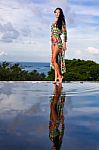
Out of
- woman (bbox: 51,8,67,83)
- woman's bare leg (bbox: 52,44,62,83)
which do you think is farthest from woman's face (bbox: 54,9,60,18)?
woman's bare leg (bbox: 52,44,62,83)

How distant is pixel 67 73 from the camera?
16484mm

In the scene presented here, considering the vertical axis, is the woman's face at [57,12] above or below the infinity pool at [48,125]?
above

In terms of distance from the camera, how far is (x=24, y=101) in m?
7.42

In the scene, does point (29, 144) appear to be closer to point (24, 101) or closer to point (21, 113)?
point (21, 113)

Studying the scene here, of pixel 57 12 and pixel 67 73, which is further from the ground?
pixel 57 12

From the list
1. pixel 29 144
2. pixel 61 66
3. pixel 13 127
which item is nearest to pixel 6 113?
pixel 13 127

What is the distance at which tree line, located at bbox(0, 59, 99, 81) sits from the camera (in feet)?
49.7

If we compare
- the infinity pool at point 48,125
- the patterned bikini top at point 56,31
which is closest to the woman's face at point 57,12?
the patterned bikini top at point 56,31

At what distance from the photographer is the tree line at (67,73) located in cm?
1515

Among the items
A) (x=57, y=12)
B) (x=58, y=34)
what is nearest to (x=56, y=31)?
(x=58, y=34)

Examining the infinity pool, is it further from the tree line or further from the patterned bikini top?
the tree line

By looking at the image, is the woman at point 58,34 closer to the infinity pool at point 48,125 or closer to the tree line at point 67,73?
the infinity pool at point 48,125

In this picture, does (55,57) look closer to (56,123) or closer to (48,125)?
(56,123)

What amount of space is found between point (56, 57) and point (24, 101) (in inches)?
122
